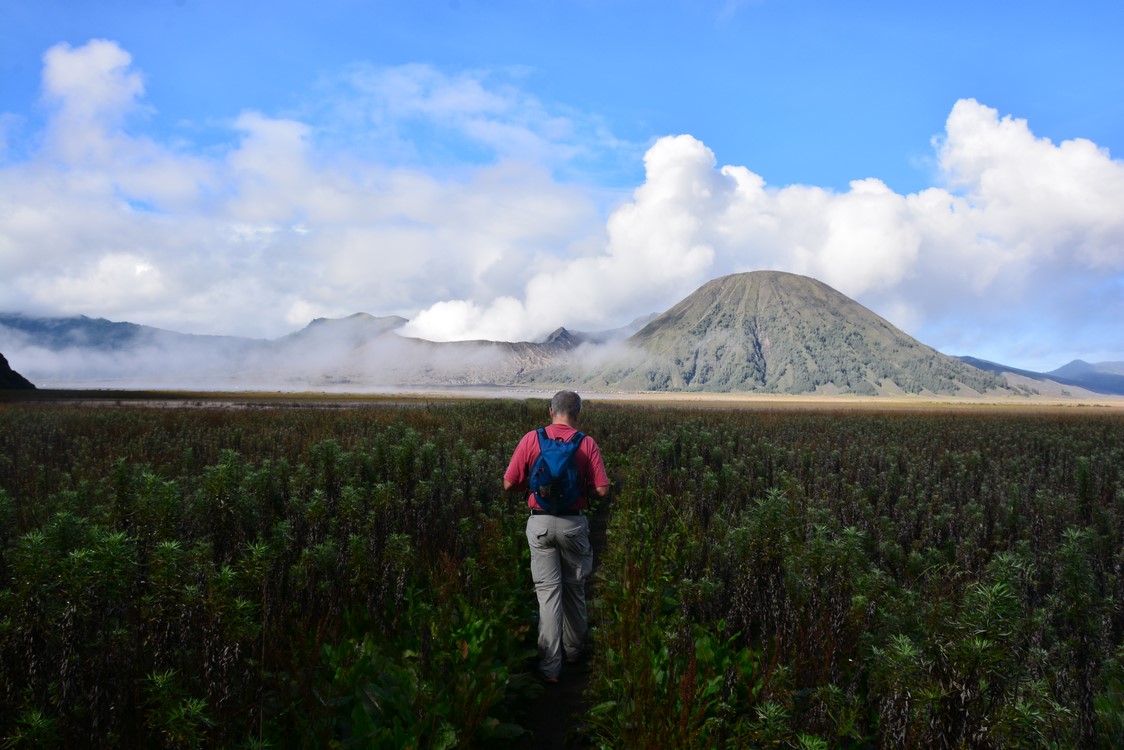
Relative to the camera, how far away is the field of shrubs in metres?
3.38

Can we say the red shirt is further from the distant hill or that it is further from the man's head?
the distant hill

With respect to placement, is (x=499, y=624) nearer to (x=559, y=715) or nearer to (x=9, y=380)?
(x=559, y=715)

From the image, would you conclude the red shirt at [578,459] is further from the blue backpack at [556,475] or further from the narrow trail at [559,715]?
the narrow trail at [559,715]

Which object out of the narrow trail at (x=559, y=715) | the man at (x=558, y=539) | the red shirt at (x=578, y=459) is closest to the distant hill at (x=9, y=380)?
the red shirt at (x=578, y=459)

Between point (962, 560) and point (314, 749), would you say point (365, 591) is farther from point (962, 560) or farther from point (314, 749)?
point (962, 560)

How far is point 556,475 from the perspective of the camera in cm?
546

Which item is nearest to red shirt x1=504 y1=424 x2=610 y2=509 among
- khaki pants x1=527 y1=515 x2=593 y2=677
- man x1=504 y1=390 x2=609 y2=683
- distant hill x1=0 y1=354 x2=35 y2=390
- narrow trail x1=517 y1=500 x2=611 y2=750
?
man x1=504 y1=390 x2=609 y2=683

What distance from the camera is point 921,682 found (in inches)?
127

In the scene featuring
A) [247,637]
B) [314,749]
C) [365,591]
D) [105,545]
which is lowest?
[314,749]

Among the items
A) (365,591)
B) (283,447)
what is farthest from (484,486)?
(283,447)

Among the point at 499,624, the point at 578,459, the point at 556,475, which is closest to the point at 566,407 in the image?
the point at 578,459

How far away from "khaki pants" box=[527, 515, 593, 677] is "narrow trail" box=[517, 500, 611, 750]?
0.61 feet

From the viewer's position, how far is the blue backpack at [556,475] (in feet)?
18.0

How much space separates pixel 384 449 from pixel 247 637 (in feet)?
23.4
